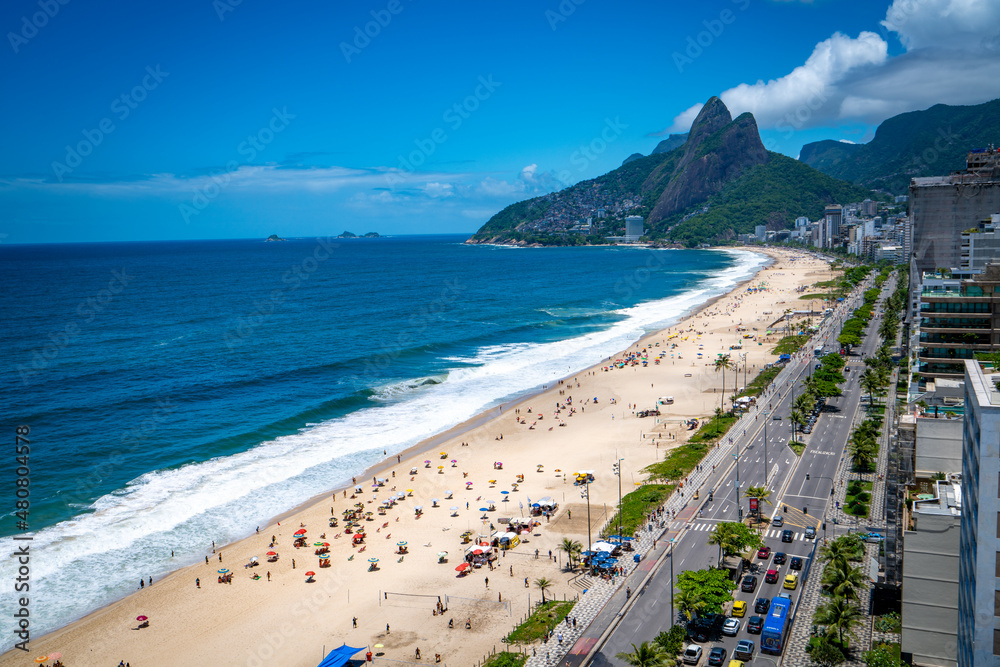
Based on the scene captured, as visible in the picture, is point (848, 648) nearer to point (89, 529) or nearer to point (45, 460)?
point (89, 529)

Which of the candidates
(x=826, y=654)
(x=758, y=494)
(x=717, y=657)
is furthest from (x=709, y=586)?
(x=758, y=494)

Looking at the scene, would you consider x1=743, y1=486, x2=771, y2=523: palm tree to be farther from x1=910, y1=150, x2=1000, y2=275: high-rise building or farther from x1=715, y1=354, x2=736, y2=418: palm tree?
x1=910, y1=150, x2=1000, y2=275: high-rise building

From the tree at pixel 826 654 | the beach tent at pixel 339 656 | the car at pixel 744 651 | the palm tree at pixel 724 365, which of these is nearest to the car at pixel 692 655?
the car at pixel 744 651

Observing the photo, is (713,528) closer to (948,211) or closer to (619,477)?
(619,477)

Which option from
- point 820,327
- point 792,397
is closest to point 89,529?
point 792,397

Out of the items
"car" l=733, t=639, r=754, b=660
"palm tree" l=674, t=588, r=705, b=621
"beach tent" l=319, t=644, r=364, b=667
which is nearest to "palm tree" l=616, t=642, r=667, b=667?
"palm tree" l=674, t=588, r=705, b=621
